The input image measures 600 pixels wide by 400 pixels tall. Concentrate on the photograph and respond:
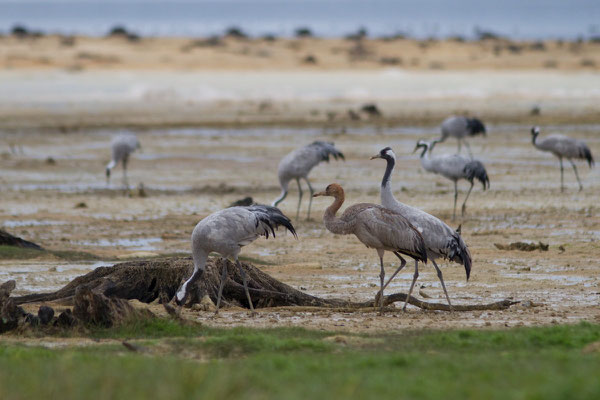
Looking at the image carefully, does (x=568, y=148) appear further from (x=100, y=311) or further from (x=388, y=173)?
(x=100, y=311)

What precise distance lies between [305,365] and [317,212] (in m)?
11.7

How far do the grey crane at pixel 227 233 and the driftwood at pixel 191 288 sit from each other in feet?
0.93

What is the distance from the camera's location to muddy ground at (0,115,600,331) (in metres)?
11.4

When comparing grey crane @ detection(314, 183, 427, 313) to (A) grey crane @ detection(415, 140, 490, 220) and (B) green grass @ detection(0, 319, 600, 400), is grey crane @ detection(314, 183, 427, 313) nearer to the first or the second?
(B) green grass @ detection(0, 319, 600, 400)

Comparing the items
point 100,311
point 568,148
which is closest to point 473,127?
point 568,148

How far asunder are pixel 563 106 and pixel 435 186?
23.2m

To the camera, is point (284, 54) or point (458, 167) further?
point (284, 54)

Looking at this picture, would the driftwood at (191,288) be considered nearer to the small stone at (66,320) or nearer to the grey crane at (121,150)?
the small stone at (66,320)

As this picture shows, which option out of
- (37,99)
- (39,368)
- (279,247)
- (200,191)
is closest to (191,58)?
(37,99)

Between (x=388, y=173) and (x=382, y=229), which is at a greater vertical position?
(x=388, y=173)

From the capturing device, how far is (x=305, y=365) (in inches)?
282

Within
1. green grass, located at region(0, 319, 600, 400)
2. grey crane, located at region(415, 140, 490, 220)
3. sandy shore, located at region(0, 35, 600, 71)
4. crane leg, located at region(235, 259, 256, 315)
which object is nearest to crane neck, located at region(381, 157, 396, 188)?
crane leg, located at region(235, 259, 256, 315)

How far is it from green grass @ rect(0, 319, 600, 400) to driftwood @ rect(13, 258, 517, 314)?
4.73 ft

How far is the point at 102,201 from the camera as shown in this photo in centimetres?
2000
